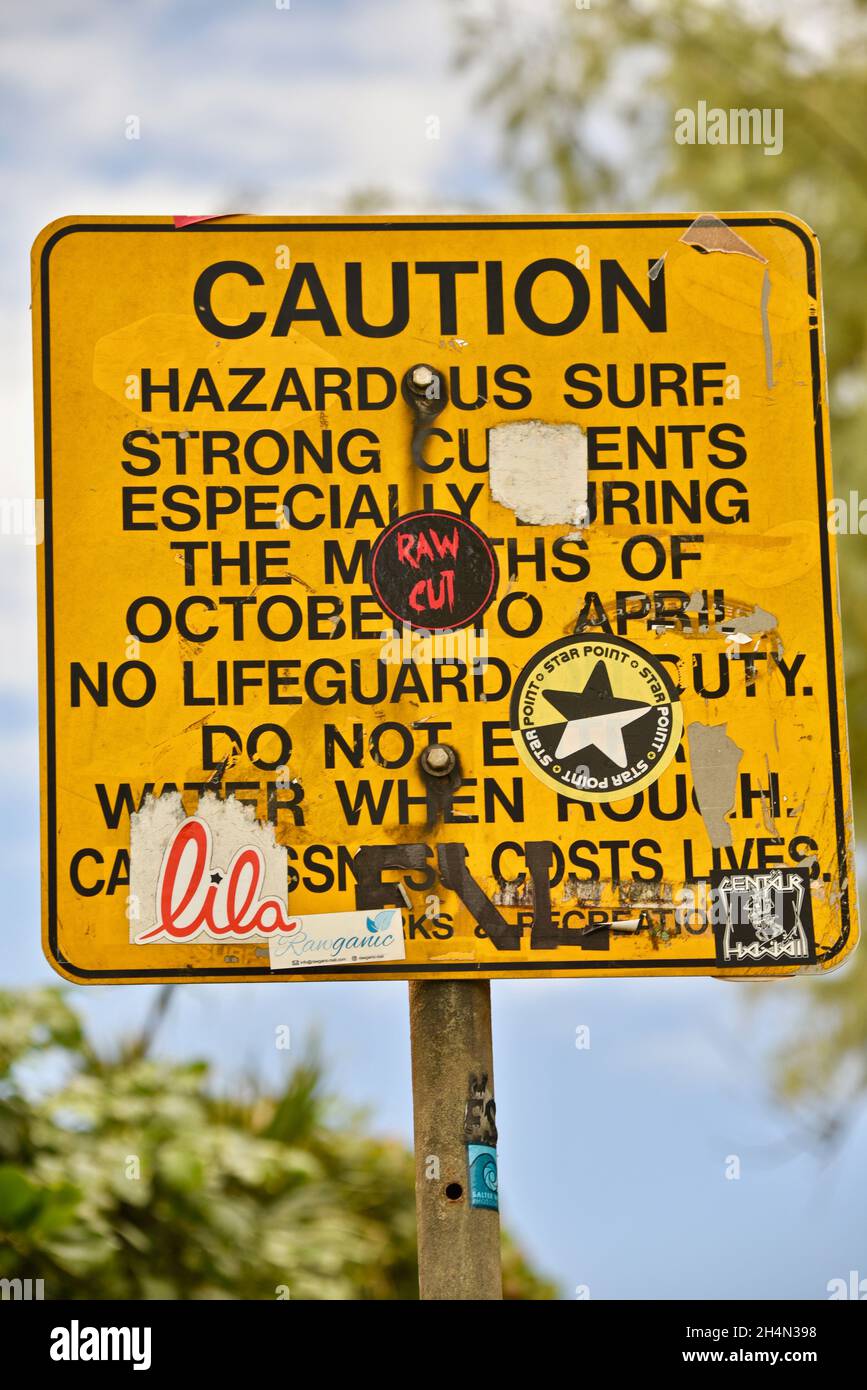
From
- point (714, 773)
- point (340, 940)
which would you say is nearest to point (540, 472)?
point (714, 773)

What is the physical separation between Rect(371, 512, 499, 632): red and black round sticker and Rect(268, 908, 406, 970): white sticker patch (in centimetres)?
53

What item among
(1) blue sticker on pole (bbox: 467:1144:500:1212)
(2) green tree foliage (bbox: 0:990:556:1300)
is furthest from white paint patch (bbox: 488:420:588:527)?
(2) green tree foliage (bbox: 0:990:556:1300)

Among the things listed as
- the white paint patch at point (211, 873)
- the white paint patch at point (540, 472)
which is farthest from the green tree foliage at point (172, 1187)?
the white paint patch at point (540, 472)

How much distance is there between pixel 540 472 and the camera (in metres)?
2.90

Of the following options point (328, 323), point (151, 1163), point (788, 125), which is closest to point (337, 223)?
point (328, 323)

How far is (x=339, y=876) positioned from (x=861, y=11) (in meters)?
7.63

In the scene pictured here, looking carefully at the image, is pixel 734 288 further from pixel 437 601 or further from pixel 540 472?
pixel 437 601

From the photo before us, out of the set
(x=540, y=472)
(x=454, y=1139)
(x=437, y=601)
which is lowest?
(x=454, y=1139)

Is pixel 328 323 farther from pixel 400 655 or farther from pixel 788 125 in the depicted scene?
pixel 788 125

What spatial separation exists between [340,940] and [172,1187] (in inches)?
123

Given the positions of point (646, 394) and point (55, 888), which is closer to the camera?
point (55, 888)

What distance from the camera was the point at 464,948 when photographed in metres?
2.71

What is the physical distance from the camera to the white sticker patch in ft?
8.76
